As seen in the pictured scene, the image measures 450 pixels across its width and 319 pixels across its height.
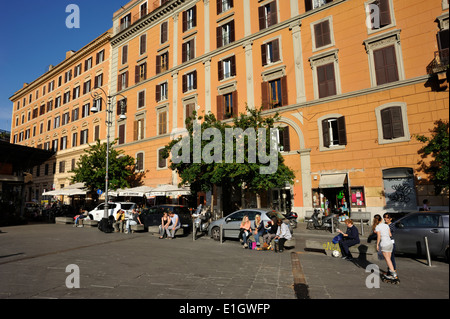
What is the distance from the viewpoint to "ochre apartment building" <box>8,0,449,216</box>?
1523 centimetres

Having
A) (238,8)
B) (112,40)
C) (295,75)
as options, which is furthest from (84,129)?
(295,75)

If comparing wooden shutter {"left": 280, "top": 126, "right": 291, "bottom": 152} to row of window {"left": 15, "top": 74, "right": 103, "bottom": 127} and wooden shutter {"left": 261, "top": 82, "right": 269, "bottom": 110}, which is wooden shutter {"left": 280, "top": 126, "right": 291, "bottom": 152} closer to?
wooden shutter {"left": 261, "top": 82, "right": 269, "bottom": 110}

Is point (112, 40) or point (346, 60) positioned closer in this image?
point (346, 60)

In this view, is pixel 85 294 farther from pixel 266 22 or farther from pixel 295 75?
pixel 266 22

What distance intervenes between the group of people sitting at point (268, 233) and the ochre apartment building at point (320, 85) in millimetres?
8139

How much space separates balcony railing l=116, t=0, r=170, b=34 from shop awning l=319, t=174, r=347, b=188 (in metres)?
24.2

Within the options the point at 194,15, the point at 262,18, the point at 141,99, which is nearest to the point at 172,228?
the point at 262,18

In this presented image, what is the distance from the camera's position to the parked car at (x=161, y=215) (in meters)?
15.5

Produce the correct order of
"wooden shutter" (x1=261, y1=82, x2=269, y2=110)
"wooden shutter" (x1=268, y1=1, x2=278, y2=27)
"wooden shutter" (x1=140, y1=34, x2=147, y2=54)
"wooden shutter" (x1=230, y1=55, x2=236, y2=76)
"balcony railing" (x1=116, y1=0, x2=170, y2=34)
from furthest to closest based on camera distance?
"wooden shutter" (x1=140, y1=34, x2=147, y2=54), "balcony railing" (x1=116, y1=0, x2=170, y2=34), "wooden shutter" (x1=230, y1=55, x2=236, y2=76), "wooden shutter" (x1=268, y1=1, x2=278, y2=27), "wooden shutter" (x1=261, y1=82, x2=269, y2=110)

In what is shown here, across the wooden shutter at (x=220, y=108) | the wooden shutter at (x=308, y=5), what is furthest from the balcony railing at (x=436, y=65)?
the wooden shutter at (x=220, y=108)

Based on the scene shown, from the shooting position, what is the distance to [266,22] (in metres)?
21.6

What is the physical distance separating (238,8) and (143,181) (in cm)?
1857

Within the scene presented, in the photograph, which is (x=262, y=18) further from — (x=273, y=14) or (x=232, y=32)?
(x=232, y=32)

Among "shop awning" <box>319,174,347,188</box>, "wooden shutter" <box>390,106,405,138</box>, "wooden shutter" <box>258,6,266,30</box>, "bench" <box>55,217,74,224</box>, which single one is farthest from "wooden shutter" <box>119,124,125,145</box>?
"wooden shutter" <box>390,106,405,138</box>
